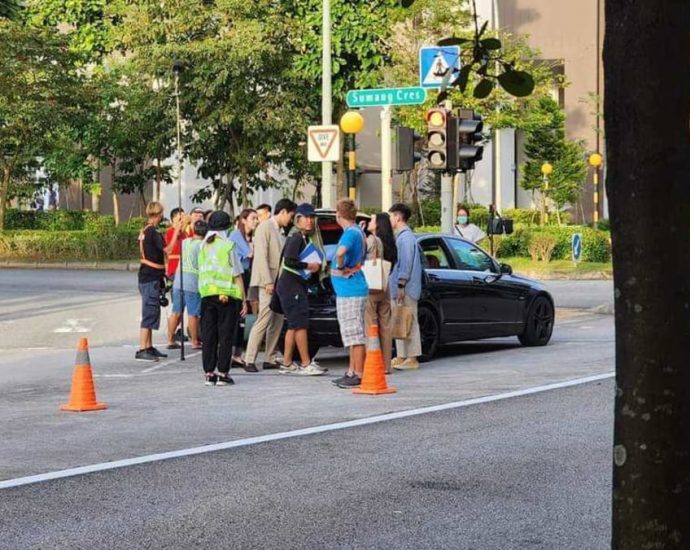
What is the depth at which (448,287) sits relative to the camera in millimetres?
15133

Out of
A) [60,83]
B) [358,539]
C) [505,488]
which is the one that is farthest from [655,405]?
[60,83]

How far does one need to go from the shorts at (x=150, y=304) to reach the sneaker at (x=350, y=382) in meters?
3.33

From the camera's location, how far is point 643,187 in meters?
3.85

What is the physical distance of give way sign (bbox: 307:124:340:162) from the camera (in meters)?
19.3

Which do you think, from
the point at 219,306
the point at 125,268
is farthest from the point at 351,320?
the point at 125,268

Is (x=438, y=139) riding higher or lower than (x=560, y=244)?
higher

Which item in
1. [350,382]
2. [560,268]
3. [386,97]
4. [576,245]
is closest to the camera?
[350,382]

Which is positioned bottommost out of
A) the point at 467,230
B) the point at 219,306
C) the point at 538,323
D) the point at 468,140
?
A: the point at 538,323

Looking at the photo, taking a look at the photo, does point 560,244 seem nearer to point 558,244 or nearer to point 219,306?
point 558,244

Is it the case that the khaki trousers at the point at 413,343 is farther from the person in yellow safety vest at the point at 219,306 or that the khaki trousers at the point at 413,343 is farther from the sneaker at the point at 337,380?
the person in yellow safety vest at the point at 219,306

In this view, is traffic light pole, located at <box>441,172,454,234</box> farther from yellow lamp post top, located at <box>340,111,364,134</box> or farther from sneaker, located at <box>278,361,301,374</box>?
sneaker, located at <box>278,361,301,374</box>

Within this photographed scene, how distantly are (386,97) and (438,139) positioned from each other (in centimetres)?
96

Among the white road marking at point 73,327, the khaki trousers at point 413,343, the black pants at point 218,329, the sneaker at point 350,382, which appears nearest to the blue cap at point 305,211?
the black pants at point 218,329

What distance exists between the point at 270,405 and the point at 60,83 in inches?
1162
